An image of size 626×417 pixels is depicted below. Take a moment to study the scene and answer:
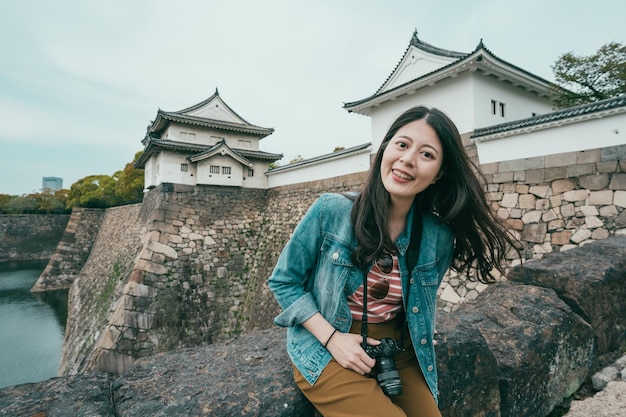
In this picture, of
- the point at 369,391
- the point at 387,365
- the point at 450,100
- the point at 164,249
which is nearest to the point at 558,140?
the point at 450,100

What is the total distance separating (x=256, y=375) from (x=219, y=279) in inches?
402

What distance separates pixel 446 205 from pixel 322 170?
30.9ft

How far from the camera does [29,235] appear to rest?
2347cm

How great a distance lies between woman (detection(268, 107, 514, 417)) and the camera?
43.4 inches

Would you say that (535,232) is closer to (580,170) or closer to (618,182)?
(580,170)

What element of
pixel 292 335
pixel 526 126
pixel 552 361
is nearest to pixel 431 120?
pixel 292 335

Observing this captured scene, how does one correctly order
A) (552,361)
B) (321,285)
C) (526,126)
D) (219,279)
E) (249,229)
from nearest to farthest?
(321,285), (552,361), (526,126), (219,279), (249,229)

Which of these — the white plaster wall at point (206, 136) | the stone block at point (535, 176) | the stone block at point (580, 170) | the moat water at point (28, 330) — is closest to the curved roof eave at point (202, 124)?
the white plaster wall at point (206, 136)

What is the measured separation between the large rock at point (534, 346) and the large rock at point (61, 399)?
1779 millimetres

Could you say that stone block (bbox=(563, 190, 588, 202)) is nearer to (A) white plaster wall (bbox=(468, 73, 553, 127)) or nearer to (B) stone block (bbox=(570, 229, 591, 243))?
(B) stone block (bbox=(570, 229, 591, 243))

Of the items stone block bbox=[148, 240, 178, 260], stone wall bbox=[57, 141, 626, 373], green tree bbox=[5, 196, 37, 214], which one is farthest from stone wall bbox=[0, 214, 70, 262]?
stone block bbox=[148, 240, 178, 260]

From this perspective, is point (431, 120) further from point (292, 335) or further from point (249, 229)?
point (249, 229)

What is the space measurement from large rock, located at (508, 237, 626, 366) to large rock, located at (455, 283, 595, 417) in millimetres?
134

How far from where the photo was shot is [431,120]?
1240mm
